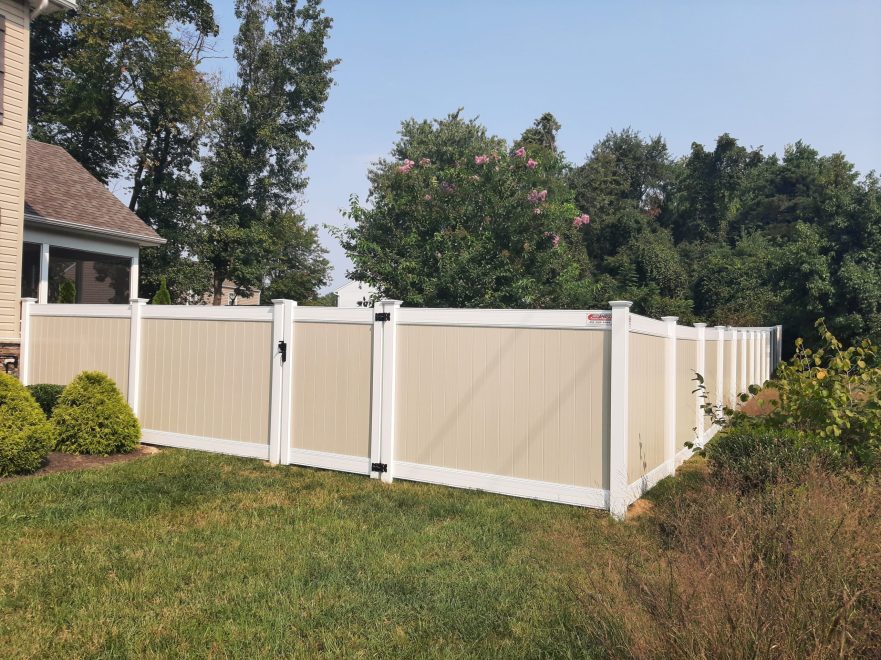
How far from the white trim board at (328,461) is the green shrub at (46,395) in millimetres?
3557

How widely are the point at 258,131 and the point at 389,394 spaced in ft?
71.2

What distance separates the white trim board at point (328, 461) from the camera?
661 cm

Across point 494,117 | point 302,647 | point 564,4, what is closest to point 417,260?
point 564,4

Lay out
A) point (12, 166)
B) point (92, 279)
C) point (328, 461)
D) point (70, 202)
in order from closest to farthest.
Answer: point (328, 461), point (12, 166), point (70, 202), point (92, 279)

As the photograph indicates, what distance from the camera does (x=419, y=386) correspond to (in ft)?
20.8

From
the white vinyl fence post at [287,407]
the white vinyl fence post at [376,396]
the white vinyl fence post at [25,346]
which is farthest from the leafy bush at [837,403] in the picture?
the white vinyl fence post at [25,346]

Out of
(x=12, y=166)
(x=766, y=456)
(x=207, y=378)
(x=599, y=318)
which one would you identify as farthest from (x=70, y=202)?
(x=766, y=456)

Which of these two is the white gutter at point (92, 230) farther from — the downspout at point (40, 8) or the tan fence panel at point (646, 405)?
the tan fence panel at point (646, 405)

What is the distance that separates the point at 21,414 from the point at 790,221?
142 ft

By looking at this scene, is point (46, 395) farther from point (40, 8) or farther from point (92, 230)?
point (40, 8)

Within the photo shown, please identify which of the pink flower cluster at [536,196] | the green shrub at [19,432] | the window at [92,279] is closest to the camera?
the green shrub at [19,432]

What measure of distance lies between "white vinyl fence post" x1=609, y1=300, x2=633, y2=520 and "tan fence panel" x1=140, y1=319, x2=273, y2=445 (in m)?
4.03

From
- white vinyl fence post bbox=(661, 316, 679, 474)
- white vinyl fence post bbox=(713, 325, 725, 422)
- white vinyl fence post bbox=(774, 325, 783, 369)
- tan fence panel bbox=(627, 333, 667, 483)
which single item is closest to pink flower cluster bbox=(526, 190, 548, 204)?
white vinyl fence post bbox=(713, 325, 725, 422)

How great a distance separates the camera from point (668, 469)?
698cm
